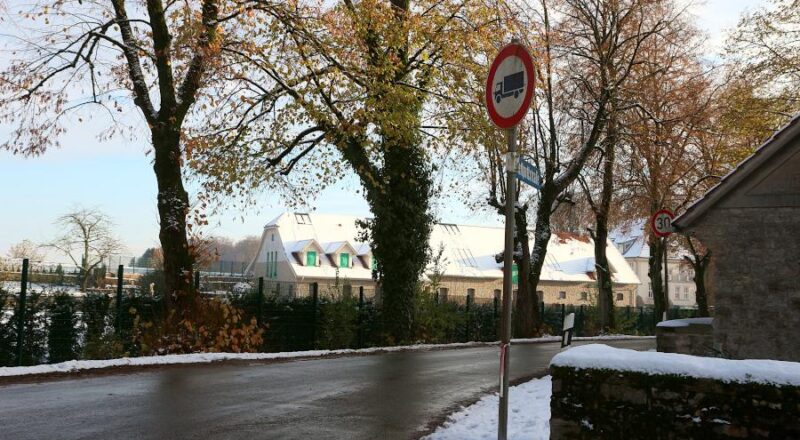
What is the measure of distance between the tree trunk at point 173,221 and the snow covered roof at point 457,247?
131 ft

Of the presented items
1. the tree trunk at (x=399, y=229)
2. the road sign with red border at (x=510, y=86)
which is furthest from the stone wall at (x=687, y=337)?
the road sign with red border at (x=510, y=86)

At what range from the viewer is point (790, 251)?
37.9 feet

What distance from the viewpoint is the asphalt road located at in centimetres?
672

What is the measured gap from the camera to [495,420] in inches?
318

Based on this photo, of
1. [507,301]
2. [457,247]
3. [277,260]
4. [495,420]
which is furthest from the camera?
[457,247]

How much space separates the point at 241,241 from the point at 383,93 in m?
128

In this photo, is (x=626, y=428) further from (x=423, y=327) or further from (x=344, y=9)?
(x=423, y=327)

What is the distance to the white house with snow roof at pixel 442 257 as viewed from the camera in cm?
5712

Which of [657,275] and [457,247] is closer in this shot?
[657,275]

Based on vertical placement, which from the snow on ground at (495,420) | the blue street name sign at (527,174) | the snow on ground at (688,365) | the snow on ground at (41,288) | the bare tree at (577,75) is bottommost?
the snow on ground at (495,420)

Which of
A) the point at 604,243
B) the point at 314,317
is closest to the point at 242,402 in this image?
the point at 314,317

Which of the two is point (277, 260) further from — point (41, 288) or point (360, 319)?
point (41, 288)

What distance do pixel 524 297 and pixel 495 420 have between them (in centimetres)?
2078

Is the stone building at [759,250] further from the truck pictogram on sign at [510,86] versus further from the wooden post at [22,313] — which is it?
the wooden post at [22,313]
